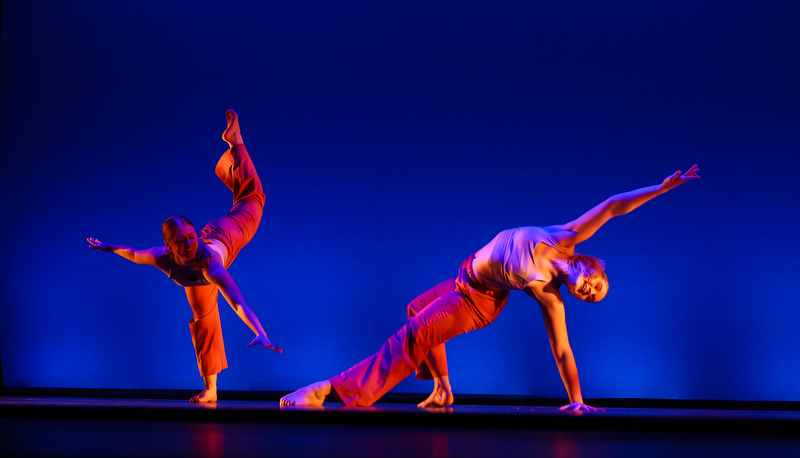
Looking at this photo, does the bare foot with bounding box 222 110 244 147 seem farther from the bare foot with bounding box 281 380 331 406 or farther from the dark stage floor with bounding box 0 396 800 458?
the dark stage floor with bounding box 0 396 800 458

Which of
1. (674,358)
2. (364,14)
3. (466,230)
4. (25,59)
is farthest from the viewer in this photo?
(25,59)

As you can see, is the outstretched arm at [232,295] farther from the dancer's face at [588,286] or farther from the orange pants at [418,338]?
the dancer's face at [588,286]

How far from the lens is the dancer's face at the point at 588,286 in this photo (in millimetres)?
2182

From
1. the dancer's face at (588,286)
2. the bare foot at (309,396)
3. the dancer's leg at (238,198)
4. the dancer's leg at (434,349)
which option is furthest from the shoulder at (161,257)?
the dancer's face at (588,286)

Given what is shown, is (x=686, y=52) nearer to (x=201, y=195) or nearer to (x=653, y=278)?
(x=653, y=278)

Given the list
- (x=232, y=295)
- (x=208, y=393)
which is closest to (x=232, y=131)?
(x=232, y=295)

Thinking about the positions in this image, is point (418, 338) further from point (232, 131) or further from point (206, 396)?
point (232, 131)

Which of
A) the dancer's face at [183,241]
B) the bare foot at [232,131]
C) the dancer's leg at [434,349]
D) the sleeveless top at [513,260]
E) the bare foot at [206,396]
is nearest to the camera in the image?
the sleeveless top at [513,260]

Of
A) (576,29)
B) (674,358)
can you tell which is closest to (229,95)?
(576,29)

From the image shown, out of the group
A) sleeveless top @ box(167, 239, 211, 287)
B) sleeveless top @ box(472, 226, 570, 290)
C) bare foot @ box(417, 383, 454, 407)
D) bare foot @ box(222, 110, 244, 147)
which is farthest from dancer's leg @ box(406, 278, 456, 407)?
bare foot @ box(222, 110, 244, 147)

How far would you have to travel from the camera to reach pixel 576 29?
3709mm

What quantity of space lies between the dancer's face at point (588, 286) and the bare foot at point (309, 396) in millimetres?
989

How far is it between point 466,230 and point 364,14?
5.16ft

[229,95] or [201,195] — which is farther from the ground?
[229,95]
